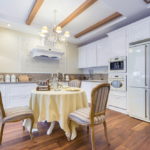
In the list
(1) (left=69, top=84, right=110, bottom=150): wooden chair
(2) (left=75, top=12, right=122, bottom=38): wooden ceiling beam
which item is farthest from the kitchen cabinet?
(1) (left=69, top=84, right=110, bottom=150): wooden chair

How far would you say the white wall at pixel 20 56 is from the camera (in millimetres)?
3715

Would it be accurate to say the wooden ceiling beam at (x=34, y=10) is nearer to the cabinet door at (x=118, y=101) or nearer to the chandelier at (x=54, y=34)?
the chandelier at (x=54, y=34)

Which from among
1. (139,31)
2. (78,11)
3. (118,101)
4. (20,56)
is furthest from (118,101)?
(20,56)

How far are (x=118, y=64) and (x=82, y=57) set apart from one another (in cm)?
218

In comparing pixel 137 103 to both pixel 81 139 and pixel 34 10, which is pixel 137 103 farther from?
pixel 34 10

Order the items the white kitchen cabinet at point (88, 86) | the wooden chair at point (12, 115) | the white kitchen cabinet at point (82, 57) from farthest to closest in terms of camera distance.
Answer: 1. the white kitchen cabinet at point (82, 57)
2. the white kitchen cabinet at point (88, 86)
3. the wooden chair at point (12, 115)

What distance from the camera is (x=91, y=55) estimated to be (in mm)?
4668

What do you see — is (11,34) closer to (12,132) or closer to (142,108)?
(12,132)

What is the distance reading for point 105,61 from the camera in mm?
4055

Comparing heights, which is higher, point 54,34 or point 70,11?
point 70,11

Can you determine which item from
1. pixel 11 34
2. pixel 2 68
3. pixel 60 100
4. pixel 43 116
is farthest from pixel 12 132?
pixel 11 34

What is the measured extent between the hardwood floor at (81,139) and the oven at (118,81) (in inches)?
40.2

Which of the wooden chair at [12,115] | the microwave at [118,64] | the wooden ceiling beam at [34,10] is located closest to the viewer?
the wooden chair at [12,115]

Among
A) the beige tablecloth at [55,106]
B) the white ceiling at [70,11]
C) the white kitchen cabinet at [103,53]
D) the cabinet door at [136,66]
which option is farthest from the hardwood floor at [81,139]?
the white ceiling at [70,11]
